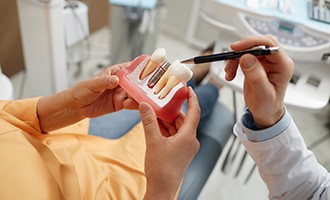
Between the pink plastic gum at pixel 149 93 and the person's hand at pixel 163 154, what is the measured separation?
0.07m

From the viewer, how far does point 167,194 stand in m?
0.64

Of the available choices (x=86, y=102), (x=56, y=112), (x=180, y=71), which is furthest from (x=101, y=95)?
(x=180, y=71)

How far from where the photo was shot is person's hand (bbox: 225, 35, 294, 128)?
0.53 meters

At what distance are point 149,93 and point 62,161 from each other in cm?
33

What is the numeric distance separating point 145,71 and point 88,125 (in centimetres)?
46

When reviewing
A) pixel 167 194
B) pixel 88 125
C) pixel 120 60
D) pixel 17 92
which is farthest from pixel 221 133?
pixel 17 92

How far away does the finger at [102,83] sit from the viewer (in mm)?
724

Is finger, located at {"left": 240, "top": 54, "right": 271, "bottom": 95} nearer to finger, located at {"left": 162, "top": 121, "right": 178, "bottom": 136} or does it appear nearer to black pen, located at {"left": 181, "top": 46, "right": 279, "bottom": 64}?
black pen, located at {"left": 181, "top": 46, "right": 279, "bottom": 64}

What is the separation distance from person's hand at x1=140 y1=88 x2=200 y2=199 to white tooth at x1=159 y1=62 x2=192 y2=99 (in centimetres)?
9

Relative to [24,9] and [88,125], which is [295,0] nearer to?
[88,125]

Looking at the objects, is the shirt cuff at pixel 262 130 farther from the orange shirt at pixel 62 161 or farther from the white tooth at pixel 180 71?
the orange shirt at pixel 62 161

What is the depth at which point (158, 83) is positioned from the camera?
727mm

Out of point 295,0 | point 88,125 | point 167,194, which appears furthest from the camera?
point 295,0

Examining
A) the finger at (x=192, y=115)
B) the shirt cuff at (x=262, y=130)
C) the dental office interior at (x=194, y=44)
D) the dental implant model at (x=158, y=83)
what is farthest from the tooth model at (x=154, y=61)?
the dental office interior at (x=194, y=44)
